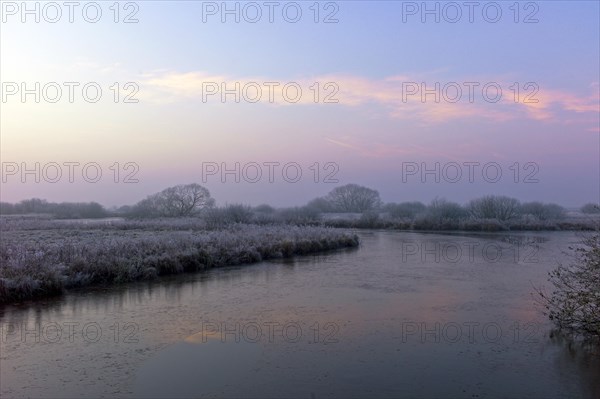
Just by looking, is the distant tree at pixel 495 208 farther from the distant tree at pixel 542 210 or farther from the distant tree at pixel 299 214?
the distant tree at pixel 299 214

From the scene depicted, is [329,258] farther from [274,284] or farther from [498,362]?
[498,362]

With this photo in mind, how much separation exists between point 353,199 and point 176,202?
100 feet

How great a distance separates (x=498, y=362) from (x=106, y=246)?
1159cm

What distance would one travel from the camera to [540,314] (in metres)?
9.05

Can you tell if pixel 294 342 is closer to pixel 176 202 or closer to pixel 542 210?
pixel 176 202

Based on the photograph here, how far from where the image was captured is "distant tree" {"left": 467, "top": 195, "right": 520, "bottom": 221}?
145 ft

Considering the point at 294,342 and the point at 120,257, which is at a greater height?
the point at 120,257

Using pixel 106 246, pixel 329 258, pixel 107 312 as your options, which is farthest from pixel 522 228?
pixel 107 312

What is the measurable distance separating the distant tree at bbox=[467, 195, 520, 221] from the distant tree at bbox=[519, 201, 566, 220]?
138 inches

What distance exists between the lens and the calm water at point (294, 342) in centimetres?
552

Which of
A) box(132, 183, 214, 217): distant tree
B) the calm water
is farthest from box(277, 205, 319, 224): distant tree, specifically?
the calm water

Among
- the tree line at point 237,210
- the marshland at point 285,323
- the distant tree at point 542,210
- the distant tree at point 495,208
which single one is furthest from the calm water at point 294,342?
the distant tree at point 542,210

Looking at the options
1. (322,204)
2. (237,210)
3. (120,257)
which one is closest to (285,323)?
(120,257)

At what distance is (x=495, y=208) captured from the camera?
44.8 m
